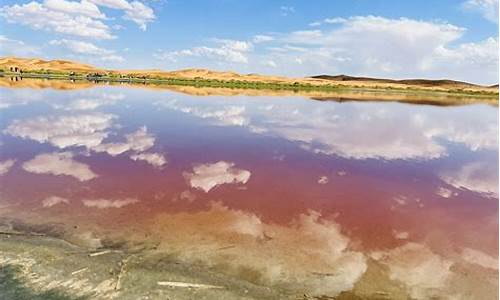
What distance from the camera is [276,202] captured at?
11.1m

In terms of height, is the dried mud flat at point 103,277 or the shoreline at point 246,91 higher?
the shoreline at point 246,91

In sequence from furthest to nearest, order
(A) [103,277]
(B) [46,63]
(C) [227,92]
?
(B) [46,63] → (C) [227,92] → (A) [103,277]

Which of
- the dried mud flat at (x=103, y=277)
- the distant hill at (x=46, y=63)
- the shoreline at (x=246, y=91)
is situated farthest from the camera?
the distant hill at (x=46, y=63)

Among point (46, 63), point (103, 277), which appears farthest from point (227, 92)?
point (46, 63)

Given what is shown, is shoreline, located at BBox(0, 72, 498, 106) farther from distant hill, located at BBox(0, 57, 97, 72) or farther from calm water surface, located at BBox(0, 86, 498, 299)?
distant hill, located at BBox(0, 57, 97, 72)

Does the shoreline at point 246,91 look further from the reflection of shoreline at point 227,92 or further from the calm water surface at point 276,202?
the calm water surface at point 276,202

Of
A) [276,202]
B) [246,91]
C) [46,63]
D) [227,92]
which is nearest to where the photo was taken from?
[276,202]

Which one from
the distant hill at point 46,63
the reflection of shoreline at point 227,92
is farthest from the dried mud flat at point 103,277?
the distant hill at point 46,63

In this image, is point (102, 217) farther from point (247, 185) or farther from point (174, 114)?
point (174, 114)

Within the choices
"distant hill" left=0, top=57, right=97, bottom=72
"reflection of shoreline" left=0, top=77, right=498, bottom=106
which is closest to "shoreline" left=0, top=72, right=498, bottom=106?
"reflection of shoreline" left=0, top=77, right=498, bottom=106

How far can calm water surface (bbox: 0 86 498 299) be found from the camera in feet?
25.4

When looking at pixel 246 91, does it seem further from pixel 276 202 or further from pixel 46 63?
pixel 46 63

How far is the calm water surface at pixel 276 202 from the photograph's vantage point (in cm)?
775

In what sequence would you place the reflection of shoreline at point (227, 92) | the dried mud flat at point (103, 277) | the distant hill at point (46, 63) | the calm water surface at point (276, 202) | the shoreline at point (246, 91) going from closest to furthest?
the dried mud flat at point (103, 277) < the calm water surface at point (276, 202) < the reflection of shoreline at point (227, 92) < the shoreline at point (246, 91) < the distant hill at point (46, 63)
